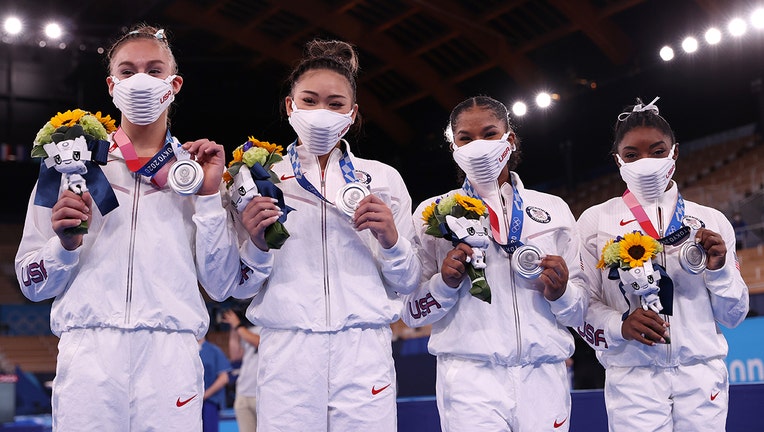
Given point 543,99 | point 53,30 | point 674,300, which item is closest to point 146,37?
point 674,300

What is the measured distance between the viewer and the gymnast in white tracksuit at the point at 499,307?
359 centimetres

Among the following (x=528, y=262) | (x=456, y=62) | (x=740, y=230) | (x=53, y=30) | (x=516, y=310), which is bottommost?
(x=516, y=310)

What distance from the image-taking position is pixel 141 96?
130 inches

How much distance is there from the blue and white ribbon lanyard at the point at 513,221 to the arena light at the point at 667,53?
1199 cm

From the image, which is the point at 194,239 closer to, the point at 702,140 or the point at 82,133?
the point at 82,133

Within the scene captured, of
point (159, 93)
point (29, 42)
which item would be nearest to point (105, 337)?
point (159, 93)

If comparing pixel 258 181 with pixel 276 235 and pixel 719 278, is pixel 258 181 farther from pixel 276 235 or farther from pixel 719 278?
pixel 719 278

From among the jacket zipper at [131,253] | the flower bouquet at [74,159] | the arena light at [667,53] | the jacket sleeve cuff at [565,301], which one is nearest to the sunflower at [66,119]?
the flower bouquet at [74,159]

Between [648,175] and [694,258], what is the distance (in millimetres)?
480

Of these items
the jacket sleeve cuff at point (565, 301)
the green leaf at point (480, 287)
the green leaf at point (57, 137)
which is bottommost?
the jacket sleeve cuff at point (565, 301)

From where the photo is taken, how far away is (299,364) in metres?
3.29

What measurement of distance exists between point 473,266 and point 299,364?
910 mm

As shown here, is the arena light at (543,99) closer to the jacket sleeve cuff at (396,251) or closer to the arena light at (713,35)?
the arena light at (713,35)

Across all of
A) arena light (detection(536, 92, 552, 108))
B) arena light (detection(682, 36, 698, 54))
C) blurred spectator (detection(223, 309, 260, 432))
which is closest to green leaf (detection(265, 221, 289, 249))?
blurred spectator (detection(223, 309, 260, 432))
